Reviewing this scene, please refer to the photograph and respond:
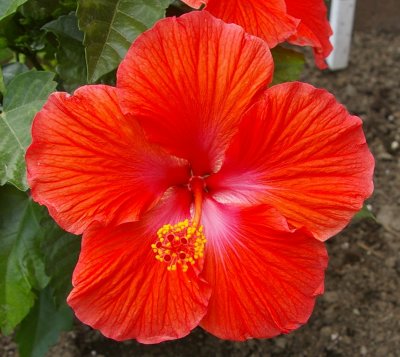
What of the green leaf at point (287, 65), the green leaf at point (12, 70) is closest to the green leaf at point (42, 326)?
the green leaf at point (12, 70)

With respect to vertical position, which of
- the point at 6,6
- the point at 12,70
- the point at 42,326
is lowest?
the point at 42,326

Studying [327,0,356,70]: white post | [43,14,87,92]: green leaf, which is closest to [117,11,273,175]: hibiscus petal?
[43,14,87,92]: green leaf

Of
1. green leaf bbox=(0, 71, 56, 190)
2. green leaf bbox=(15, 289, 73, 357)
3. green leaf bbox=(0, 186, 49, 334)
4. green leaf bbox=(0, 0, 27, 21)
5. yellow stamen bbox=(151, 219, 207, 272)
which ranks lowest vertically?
green leaf bbox=(15, 289, 73, 357)

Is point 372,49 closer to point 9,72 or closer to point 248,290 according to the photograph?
point 9,72

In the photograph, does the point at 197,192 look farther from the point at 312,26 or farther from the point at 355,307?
the point at 355,307

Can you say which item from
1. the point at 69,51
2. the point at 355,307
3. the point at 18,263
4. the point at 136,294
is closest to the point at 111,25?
the point at 69,51

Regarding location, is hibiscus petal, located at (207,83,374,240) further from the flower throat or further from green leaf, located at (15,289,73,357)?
green leaf, located at (15,289,73,357)
